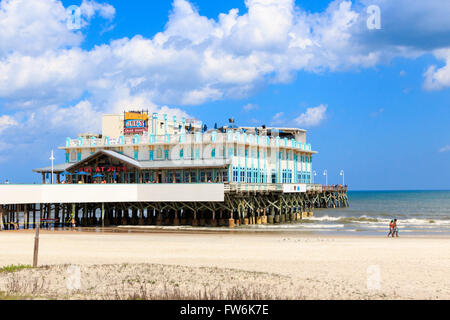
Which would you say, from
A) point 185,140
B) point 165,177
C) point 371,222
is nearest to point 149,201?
point 165,177

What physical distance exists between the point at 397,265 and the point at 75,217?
116ft

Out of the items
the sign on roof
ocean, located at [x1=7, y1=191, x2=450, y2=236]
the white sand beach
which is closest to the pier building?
the sign on roof

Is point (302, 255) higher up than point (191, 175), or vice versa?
point (191, 175)

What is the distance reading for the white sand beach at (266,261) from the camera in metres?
17.7

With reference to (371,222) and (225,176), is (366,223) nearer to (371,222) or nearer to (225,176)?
(371,222)

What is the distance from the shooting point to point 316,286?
1767cm

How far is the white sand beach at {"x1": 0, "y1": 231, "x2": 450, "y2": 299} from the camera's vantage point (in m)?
17.7

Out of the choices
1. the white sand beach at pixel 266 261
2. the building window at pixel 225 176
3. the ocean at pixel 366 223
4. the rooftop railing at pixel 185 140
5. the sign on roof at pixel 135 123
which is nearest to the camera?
the white sand beach at pixel 266 261

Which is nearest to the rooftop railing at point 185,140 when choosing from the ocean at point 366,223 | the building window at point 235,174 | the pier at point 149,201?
the building window at point 235,174

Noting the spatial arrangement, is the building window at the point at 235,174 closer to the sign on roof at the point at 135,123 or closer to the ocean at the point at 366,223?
the ocean at the point at 366,223

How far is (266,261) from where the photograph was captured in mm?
24406

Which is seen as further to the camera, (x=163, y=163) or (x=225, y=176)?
(x=163, y=163)

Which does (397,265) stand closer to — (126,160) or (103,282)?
(103,282)
